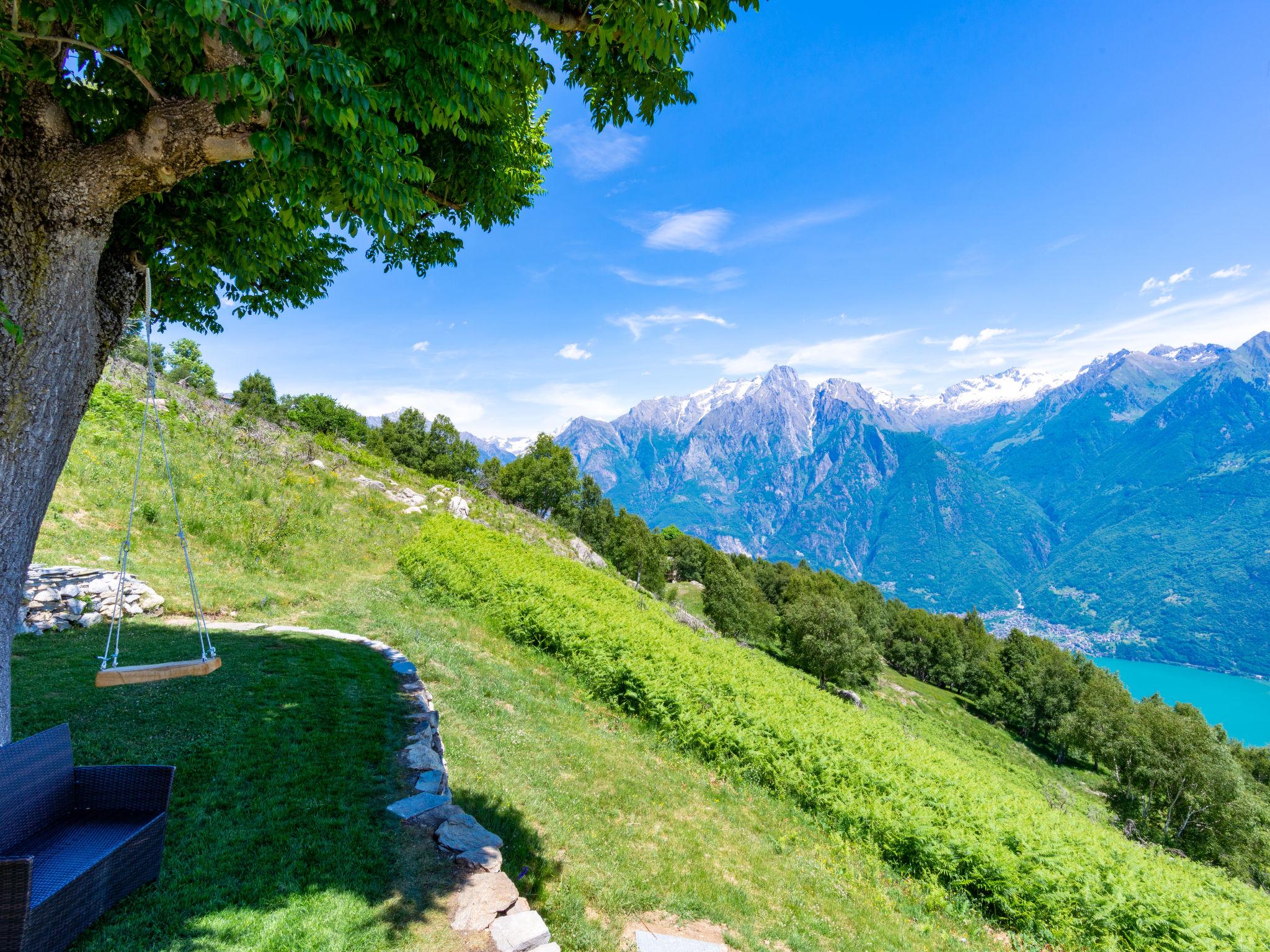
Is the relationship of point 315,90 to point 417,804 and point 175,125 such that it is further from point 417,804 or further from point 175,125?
point 417,804

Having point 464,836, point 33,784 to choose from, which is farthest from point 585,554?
point 33,784

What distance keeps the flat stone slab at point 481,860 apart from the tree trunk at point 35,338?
3.94 metres

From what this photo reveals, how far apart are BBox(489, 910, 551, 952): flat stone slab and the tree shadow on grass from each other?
785 millimetres

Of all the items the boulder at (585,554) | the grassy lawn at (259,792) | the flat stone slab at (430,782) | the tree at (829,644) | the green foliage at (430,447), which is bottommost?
the tree at (829,644)

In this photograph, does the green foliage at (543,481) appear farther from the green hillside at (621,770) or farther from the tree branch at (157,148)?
the tree branch at (157,148)

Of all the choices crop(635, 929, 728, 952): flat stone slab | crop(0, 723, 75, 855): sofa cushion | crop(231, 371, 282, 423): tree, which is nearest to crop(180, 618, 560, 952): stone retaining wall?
crop(635, 929, 728, 952): flat stone slab

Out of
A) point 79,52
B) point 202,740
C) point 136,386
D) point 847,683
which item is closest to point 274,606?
point 202,740

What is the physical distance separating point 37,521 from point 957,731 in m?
70.5

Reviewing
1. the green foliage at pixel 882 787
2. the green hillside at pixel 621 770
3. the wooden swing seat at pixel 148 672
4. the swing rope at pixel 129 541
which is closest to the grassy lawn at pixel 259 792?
the green hillside at pixel 621 770

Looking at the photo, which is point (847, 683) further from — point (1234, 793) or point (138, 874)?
point (138, 874)

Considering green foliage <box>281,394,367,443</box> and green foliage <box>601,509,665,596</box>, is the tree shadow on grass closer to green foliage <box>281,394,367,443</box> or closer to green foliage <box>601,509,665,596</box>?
green foliage <box>601,509,665,596</box>

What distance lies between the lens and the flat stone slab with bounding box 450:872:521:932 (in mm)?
4594

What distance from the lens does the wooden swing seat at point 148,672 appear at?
5.02 meters

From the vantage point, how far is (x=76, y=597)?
36.1 ft
